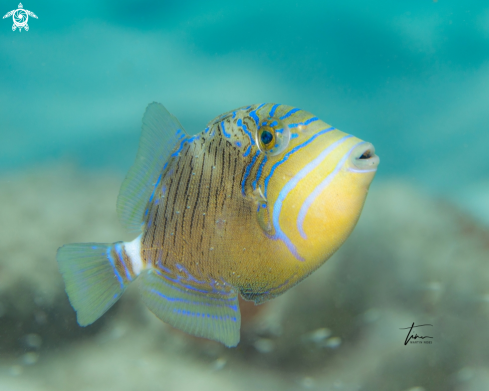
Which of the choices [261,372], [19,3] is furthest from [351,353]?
[19,3]

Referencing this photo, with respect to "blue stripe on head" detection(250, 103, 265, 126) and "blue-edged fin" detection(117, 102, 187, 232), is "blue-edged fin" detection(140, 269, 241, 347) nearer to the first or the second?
"blue-edged fin" detection(117, 102, 187, 232)

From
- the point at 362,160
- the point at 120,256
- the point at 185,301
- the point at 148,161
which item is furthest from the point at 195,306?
the point at 362,160

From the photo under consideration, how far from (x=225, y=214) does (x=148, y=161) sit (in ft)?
1.28

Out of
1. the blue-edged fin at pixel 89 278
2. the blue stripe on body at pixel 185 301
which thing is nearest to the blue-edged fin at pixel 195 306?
the blue stripe on body at pixel 185 301

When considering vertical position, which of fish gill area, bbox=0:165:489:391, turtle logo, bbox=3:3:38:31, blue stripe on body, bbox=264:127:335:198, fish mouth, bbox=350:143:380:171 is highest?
turtle logo, bbox=3:3:38:31

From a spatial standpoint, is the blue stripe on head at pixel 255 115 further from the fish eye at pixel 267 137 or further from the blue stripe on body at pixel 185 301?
the blue stripe on body at pixel 185 301

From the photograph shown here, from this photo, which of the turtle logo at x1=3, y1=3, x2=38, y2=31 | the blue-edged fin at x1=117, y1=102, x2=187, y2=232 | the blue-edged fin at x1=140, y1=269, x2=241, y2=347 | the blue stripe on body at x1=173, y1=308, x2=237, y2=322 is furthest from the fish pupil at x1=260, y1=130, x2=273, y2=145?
the turtle logo at x1=3, y1=3, x2=38, y2=31

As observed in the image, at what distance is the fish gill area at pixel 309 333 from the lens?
2.40m

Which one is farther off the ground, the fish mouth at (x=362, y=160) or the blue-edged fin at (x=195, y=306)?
the fish mouth at (x=362, y=160)

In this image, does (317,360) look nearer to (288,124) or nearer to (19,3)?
(288,124)

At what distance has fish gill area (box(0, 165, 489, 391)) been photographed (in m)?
2.40

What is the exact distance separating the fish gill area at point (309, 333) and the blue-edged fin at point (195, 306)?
1218 mm

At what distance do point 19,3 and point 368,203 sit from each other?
14.8 ft

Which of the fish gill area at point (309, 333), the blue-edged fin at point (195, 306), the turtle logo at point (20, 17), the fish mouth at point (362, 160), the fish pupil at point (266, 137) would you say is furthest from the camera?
the turtle logo at point (20, 17)
